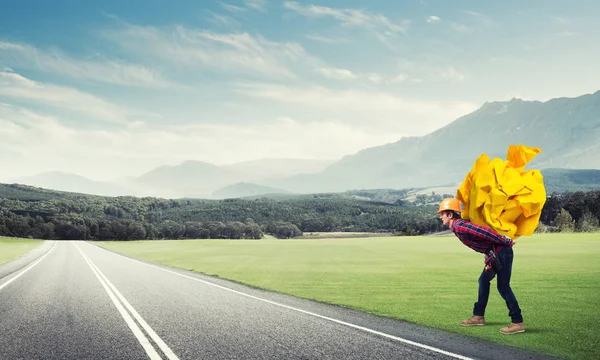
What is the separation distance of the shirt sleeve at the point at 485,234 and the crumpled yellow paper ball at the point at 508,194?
110 millimetres

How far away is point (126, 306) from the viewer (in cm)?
1448

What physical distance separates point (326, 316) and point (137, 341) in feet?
17.1

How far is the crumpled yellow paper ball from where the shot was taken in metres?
9.91

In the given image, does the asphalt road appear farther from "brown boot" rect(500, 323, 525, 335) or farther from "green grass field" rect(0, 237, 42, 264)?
"green grass field" rect(0, 237, 42, 264)

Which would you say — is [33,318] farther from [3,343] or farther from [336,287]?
[336,287]

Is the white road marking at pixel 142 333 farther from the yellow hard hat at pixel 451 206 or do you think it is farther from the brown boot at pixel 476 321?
the brown boot at pixel 476 321

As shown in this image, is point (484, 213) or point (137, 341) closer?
point (137, 341)

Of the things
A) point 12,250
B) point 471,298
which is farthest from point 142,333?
point 12,250

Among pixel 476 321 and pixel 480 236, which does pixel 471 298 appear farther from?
pixel 480 236

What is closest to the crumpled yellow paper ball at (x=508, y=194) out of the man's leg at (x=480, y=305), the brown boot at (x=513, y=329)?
the man's leg at (x=480, y=305)

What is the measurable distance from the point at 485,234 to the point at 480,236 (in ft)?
0.38

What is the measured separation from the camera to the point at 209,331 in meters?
10.4

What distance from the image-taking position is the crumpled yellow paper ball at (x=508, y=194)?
9.91 meters

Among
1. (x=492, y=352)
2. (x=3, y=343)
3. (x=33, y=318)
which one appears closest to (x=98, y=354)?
(x=3, y=343)
